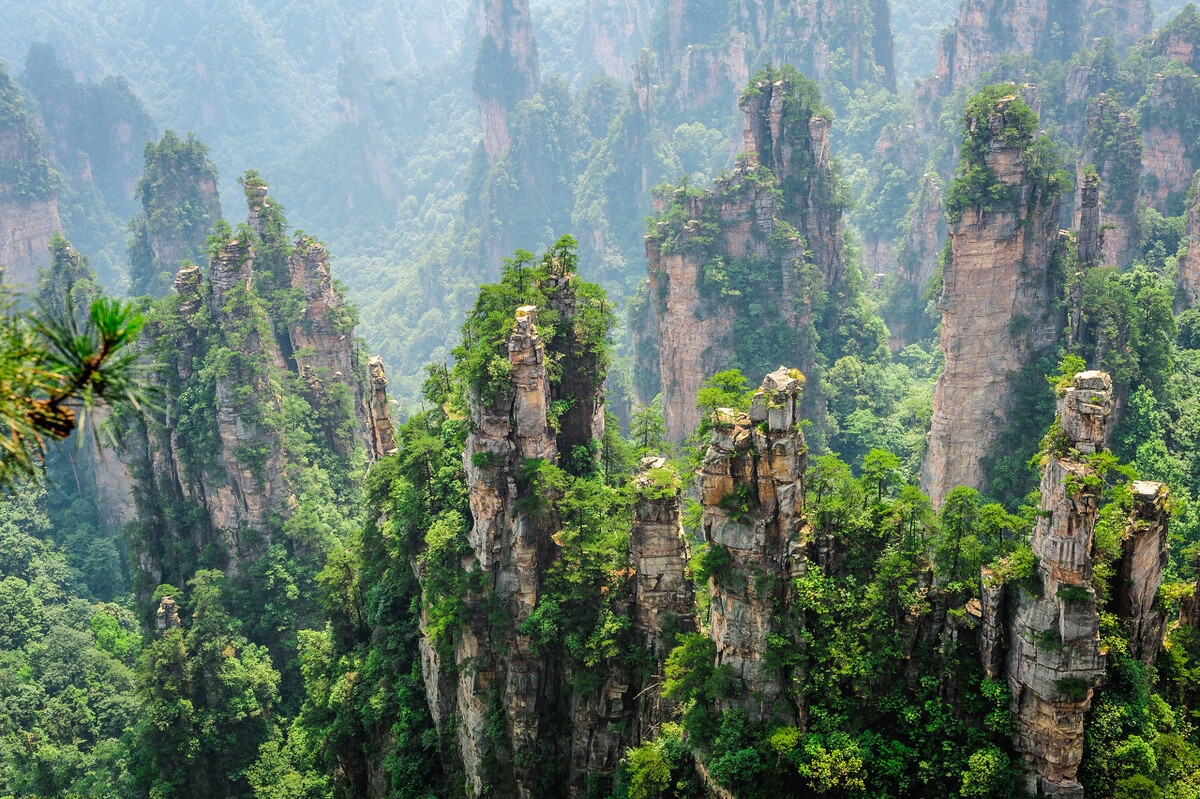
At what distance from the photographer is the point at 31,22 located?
17388 cm

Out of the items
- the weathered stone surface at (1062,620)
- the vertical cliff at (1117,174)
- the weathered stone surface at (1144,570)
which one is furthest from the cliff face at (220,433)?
the vertical cliff at (1117,174)

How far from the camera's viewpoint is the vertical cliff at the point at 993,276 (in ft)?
158

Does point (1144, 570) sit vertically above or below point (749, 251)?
below

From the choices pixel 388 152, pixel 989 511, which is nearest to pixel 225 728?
pixel 989 511

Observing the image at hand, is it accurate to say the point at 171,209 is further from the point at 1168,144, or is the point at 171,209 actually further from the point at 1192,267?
the point at 1168,144

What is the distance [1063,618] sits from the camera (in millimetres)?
23250

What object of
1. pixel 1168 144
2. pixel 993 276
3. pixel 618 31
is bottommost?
pixel 993 276

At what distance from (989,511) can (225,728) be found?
106 ft

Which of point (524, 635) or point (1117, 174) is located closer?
point (524, 635)

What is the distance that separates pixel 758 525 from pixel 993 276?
27530 mm

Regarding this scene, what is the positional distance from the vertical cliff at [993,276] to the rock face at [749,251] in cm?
1526

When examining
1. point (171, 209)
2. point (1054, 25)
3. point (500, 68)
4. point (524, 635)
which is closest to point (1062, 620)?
point (524, 635)

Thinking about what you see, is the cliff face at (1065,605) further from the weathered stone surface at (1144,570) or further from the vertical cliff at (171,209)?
the vertical cliff at (171,209)

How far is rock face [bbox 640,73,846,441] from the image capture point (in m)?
64.9
